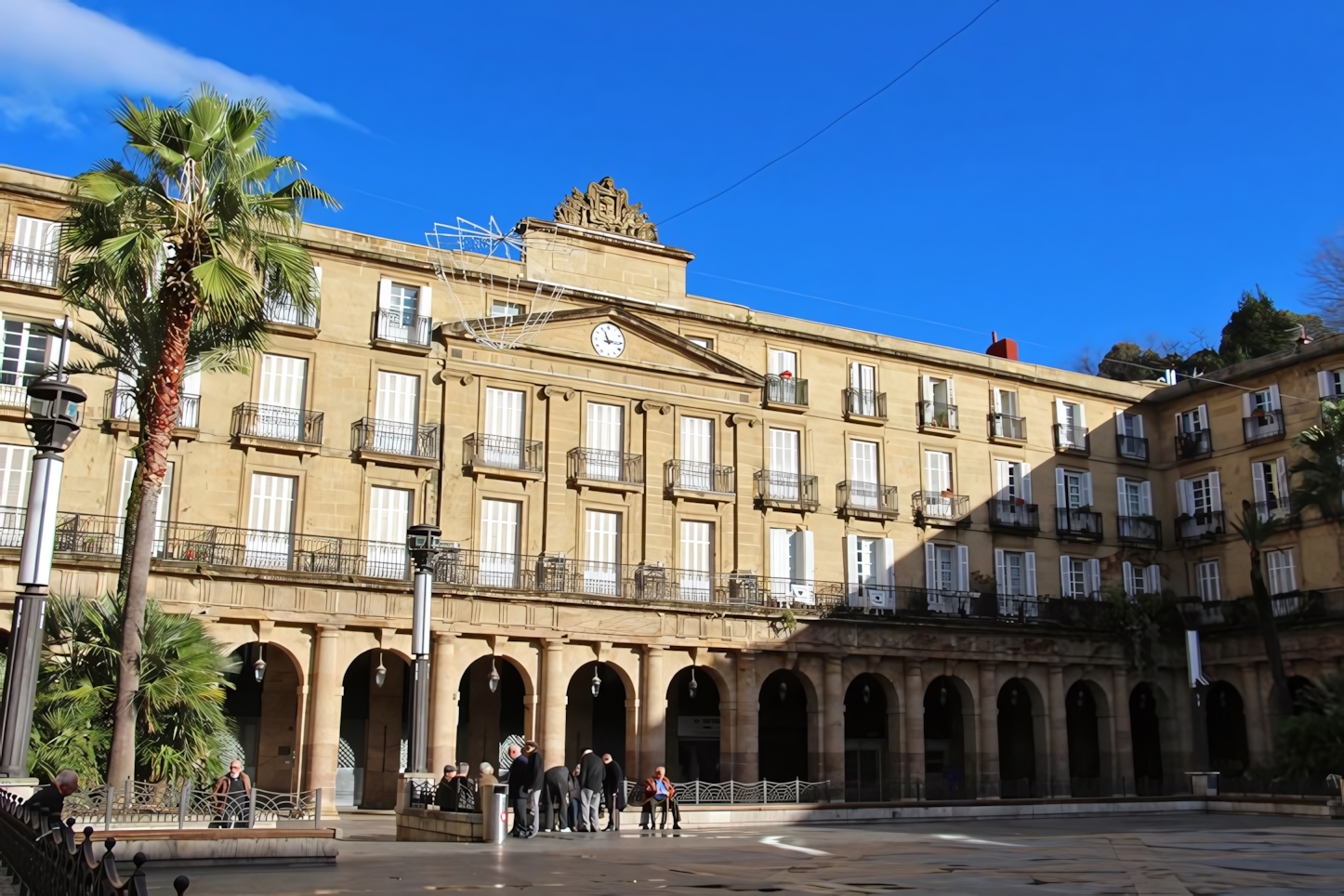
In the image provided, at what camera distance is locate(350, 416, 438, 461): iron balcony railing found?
35.4m

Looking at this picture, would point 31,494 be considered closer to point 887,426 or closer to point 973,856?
point 973,856

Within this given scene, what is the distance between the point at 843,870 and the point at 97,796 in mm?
10533

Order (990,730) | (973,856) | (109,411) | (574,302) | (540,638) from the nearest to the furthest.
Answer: (973,856)
(109,411)
(540,638)
(574,302)
(990,730)

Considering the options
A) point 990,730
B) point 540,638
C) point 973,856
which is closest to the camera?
point 973,856

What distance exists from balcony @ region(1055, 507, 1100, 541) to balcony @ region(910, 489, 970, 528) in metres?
3.92

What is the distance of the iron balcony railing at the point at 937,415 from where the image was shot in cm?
4453

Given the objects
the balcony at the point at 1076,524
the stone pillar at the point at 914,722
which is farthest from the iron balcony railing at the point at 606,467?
the balcony at the point at 1076,524

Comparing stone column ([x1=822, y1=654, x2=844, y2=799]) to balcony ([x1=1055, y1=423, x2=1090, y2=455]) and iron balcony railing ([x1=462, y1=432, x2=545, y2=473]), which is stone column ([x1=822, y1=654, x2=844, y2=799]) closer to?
iron balcony railing ([x1=462, y1=432, x2=545, y2=473])

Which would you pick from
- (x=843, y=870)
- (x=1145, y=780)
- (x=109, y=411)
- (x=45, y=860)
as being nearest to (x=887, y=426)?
(x=1145, y=780)

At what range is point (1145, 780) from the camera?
44250 mm

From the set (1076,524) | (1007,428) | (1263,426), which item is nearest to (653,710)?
(1007,428)

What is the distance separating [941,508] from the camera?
4403 cm

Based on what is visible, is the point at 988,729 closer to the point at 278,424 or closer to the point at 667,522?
the point at 667,522

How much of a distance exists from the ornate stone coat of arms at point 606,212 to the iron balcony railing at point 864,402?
8244 mm
